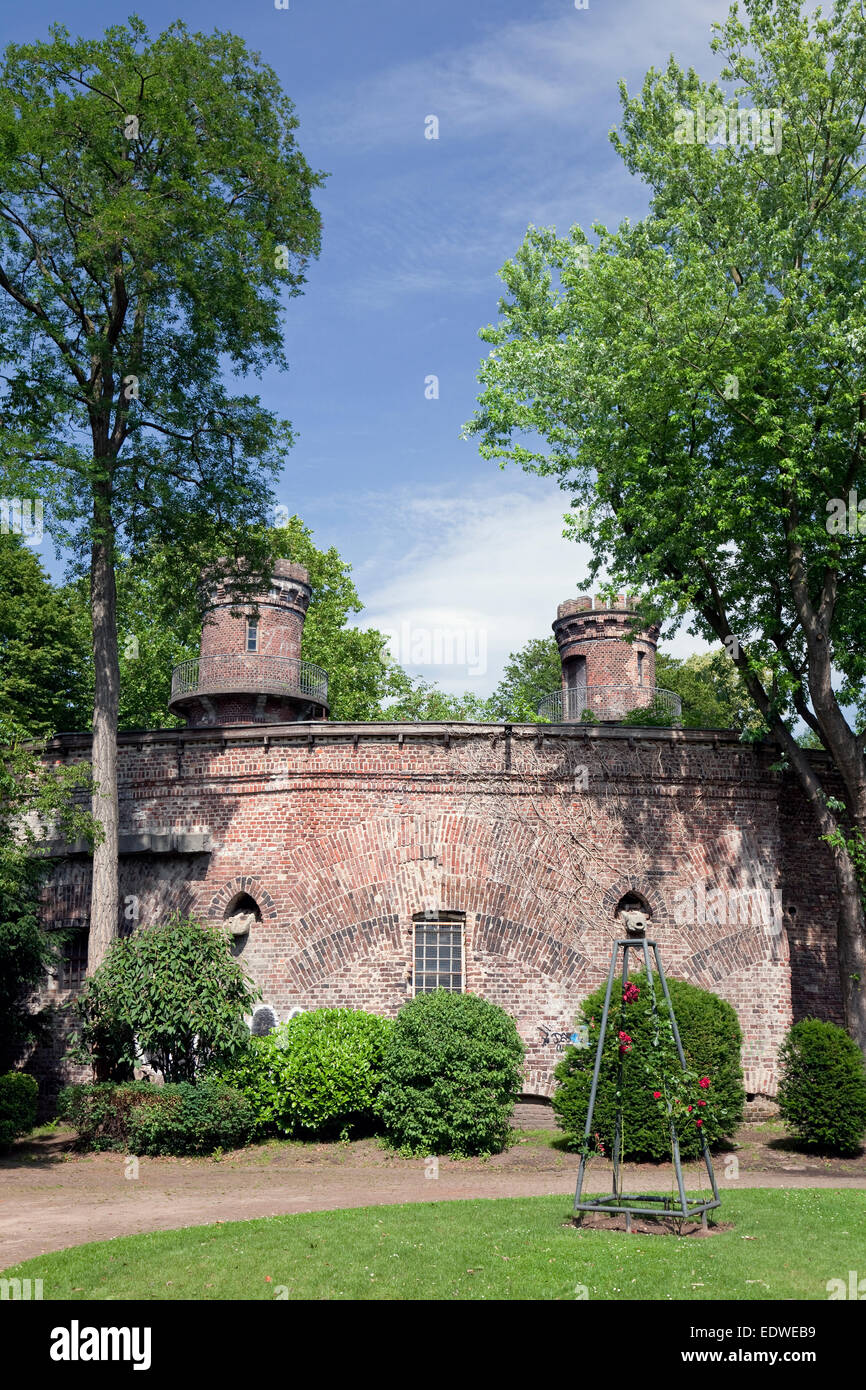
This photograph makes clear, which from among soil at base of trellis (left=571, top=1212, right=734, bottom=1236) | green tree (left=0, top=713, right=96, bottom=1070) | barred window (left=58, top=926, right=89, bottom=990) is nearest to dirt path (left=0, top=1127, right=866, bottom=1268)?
soil at base of trellis (left=571, top=1212, right=734, bottom=1236)

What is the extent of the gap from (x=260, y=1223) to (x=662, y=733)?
37.7 ft

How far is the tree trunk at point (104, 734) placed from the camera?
58.3 feet

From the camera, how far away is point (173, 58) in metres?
18.3

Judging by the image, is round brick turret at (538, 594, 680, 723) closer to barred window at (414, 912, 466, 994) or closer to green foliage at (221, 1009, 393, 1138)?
barred window at (414, 912, 466, 994)

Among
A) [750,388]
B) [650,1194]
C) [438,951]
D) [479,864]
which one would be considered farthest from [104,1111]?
[750,388]

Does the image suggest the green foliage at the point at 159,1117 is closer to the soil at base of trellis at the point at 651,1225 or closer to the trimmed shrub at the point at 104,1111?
the trimmed shrub at the point at 104,1111

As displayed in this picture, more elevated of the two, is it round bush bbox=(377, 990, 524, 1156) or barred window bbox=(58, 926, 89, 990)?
barred window bbox=(58, 926, 89, 990)

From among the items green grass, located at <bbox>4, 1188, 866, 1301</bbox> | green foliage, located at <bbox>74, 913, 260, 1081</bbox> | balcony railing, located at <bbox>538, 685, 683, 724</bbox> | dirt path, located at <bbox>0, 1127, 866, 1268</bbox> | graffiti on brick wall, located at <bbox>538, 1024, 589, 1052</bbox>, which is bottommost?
dirt path, located at <bbox>0, 1127, 866, 1268</bbox>

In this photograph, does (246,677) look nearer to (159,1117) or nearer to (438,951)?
(438,951)

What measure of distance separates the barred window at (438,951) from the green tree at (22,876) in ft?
18.4

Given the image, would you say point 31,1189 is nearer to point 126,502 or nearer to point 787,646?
point 126,502

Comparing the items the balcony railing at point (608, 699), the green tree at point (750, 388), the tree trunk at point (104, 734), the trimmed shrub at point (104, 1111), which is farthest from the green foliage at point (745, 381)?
the balcony railing at point (608, 699)

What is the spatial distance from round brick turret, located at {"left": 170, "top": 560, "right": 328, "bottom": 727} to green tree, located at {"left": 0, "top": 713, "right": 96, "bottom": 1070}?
1277 centimetres

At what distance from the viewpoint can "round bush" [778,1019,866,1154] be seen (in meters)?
15.1
